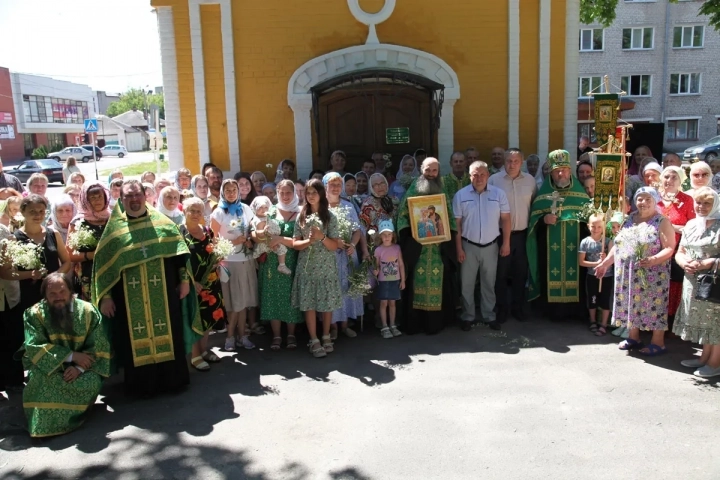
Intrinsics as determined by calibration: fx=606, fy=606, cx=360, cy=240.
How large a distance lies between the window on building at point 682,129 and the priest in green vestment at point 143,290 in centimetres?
3552

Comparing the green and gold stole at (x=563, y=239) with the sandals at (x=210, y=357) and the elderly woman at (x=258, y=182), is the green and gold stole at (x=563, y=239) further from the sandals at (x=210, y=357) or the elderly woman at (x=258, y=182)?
the sandals at (x=210, y=357)

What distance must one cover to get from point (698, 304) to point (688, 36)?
3478 cm

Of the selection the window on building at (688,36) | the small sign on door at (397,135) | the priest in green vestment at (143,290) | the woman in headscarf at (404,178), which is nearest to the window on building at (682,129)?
the window on building at (688,36)

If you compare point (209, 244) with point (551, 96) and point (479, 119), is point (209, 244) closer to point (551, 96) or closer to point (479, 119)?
point (479, 119)

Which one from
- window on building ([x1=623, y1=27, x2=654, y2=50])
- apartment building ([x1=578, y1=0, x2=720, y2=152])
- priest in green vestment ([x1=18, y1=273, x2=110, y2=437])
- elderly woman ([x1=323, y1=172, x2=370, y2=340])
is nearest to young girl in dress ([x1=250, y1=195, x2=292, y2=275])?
elderly woman ([x1=323, y1=172, x2=370, y2=340])

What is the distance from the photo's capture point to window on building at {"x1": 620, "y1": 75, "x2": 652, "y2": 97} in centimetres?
3406

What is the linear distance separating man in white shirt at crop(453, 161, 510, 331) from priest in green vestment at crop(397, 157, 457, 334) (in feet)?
0.56

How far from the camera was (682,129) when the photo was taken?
3462 cm

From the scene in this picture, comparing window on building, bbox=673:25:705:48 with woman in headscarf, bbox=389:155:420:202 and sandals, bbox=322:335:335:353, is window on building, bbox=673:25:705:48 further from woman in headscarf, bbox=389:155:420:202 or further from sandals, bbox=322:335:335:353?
sandals, bbox=322:335:335:353

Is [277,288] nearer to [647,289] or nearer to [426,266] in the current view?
[426,266]

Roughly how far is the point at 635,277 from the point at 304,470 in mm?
3607

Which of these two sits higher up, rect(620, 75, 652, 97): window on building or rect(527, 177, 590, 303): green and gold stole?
rect(620, 75, 652, 97): window on building

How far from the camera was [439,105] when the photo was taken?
29.8 feet

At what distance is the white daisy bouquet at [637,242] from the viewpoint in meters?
5.55
